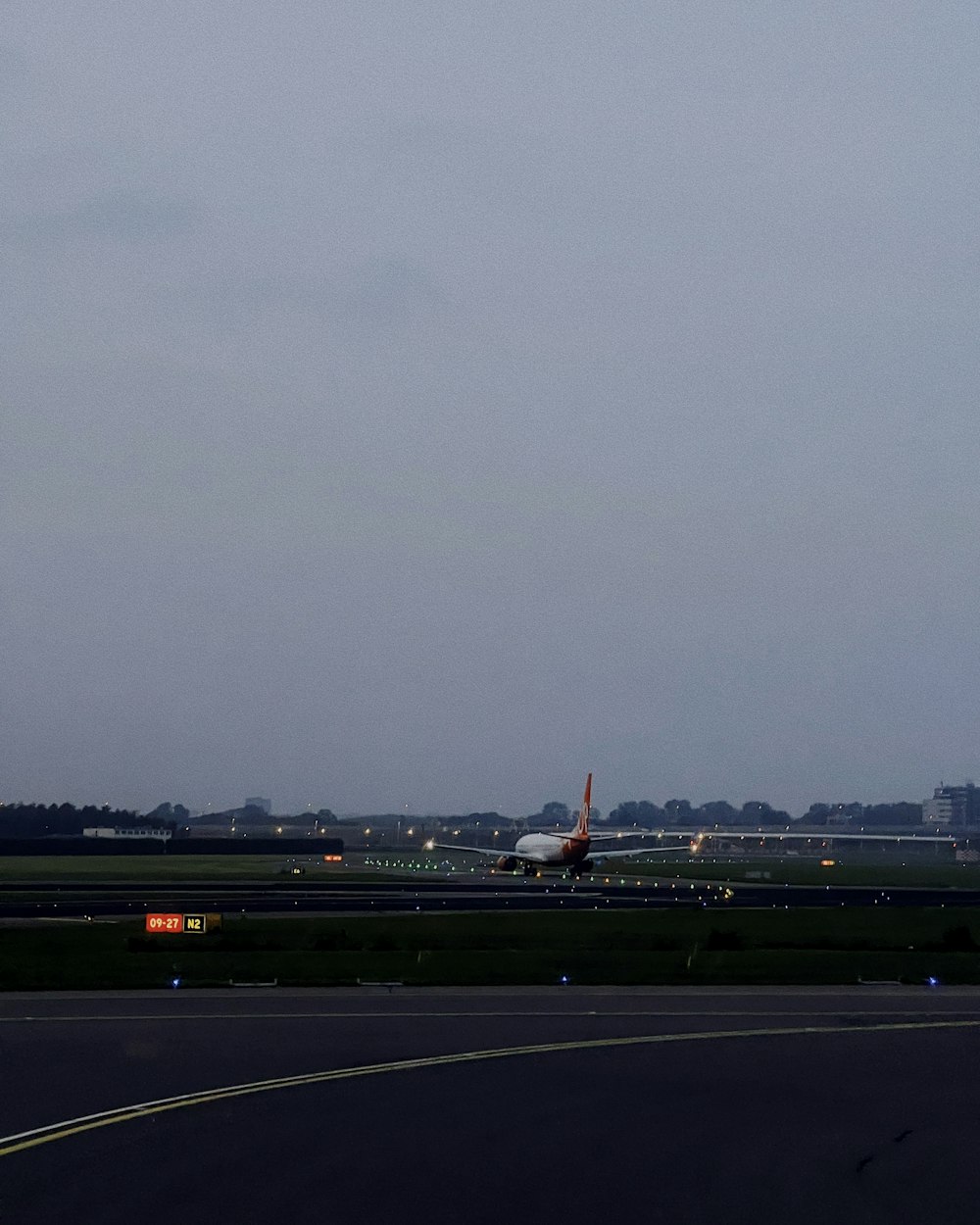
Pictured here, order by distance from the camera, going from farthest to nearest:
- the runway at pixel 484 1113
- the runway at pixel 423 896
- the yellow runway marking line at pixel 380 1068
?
the runway at pixel 423 896, the yellow runway marking line at pixel 380 1068, the runway at pixel 484 1113

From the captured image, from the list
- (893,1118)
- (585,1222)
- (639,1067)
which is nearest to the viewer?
(585,1222)

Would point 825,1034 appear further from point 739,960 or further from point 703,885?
point 703,885

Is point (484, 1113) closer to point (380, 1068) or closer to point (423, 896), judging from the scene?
point (380, 1068)

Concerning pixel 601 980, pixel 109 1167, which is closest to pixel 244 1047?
pixel 109 1167

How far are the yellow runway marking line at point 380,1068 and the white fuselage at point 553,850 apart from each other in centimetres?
8240

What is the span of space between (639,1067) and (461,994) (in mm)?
11080

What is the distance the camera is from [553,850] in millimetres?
114000

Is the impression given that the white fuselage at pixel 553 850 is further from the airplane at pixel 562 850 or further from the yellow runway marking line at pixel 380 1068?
the yellow runway marking line at pixel 380 1068

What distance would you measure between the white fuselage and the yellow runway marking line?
82.4 metres

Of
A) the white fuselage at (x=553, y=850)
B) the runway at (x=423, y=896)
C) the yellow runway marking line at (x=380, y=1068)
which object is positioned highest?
the yellow runway marking line at (x=380, y=1068)

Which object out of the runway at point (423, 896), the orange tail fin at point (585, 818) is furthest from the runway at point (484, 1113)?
the orange tail fin at point (585, 818)

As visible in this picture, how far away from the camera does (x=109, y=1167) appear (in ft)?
49.5

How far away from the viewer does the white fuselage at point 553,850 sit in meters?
111

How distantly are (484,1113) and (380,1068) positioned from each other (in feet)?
13.4
